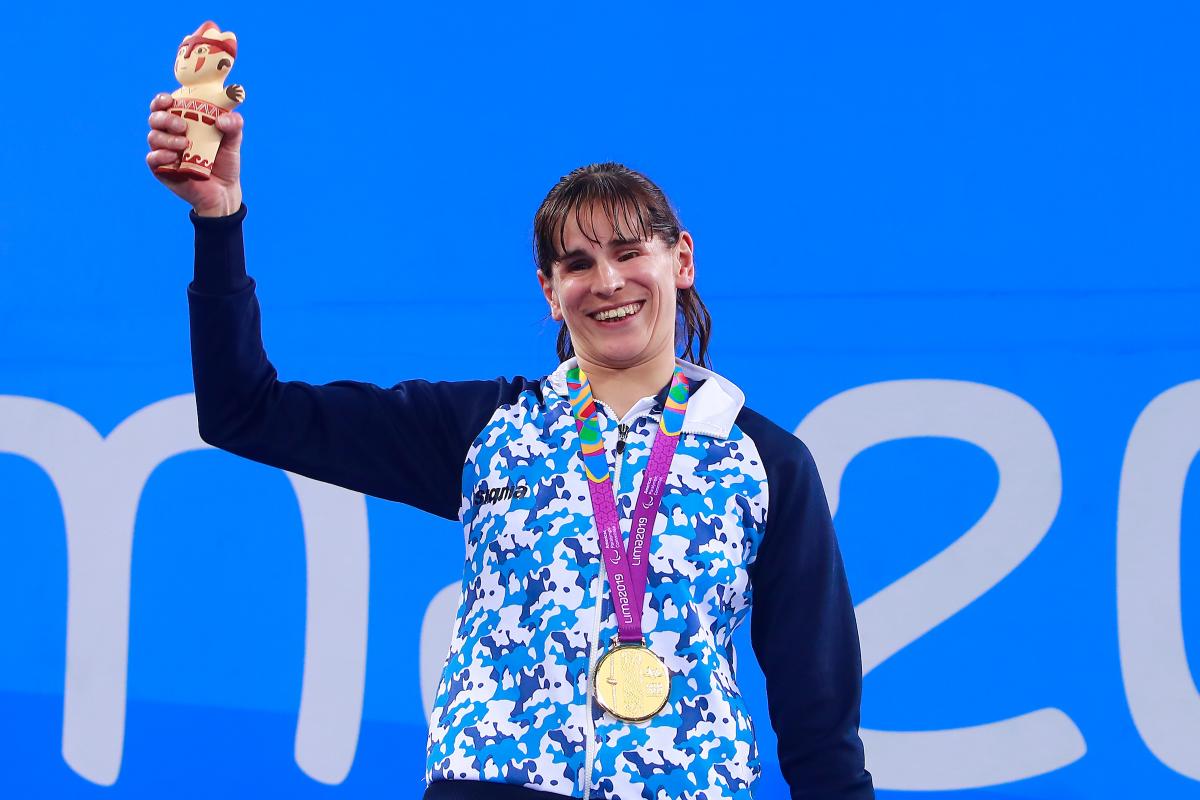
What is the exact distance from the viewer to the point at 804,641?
121 centimetres

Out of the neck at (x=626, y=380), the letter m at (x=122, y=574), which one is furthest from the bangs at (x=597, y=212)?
the letter m at (x=122, y=574)

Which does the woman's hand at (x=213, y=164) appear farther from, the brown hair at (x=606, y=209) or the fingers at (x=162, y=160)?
the brown hair at (x=606, y=209)

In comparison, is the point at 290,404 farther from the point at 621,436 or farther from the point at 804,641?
the point at 804,641

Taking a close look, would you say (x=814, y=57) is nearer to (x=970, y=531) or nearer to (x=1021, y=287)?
(x=1021, y=287)

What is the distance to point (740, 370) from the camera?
1983mm

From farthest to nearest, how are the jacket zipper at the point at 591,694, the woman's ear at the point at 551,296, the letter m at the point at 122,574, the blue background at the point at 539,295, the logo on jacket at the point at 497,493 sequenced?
the letter m at the point at 122,574
the blue background at the point at 539,295
the woman's ear at the point at 551,296
the logo on jacket at the point at 497,493
the jacket zipper at the point at 591,694

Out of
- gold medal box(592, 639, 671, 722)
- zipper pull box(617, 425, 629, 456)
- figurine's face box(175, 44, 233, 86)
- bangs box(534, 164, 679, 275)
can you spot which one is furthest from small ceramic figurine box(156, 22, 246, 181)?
gold medal box(592, 639, 671, 722)

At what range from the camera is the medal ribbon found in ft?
3.62

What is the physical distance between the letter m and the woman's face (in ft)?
3.02

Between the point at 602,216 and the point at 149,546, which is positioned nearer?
the point at 602,216

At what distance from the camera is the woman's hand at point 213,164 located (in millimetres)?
1075

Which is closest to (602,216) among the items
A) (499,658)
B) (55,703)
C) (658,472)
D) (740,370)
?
(658,472)

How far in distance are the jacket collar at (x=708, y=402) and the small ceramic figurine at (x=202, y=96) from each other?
38cm

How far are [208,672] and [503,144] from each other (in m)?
1.00
